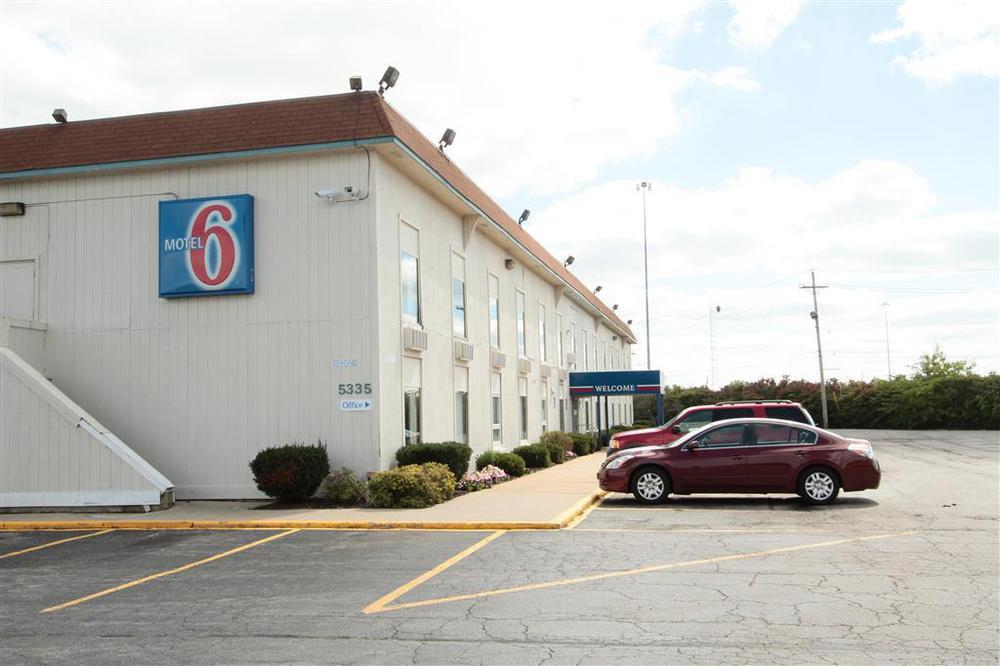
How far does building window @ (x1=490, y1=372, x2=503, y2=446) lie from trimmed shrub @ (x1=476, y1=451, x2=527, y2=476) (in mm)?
2618

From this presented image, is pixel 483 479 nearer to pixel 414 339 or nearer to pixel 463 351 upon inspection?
pixel 414 339

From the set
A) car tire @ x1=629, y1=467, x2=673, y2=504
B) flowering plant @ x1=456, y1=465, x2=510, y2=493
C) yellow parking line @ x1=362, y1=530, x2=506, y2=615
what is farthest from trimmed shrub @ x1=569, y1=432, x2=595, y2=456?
yellow parking line @ x1=362, y1=530, x2=506, y2=615

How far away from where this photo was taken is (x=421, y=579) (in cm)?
945

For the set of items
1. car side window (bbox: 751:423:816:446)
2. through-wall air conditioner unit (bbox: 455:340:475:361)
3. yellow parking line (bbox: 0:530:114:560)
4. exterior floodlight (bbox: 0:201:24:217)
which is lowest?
yellow parking line (bbox: 0:530:114:560)

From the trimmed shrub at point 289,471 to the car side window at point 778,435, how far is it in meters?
7.90

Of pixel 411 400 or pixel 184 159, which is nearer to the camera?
pixel 184 159

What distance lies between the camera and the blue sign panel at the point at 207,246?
1816cm

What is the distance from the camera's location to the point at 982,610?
7613mm

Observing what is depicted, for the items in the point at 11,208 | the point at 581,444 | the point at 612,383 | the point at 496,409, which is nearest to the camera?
the point at 11,208

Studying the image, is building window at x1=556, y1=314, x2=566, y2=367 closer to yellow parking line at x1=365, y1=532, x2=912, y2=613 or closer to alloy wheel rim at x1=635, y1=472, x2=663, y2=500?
alloy wheel rim at x1=635, y1=472, x2=663, y2=500

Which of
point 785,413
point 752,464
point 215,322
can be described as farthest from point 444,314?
point 752,464

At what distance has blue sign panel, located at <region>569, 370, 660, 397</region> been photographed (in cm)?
3938

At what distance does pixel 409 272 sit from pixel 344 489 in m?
5.48

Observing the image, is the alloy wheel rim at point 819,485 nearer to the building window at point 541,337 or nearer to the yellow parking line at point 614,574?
the yellow parking line at point 614,574
